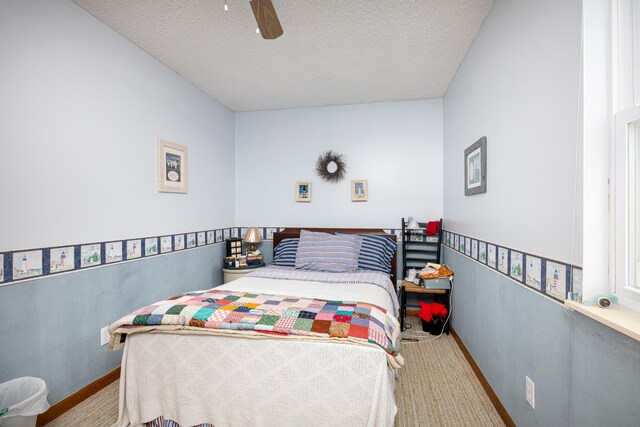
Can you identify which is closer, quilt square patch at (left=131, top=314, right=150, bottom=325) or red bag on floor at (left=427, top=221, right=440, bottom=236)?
quilt square patch at (left=131, top=314, right=150, bottom=325)

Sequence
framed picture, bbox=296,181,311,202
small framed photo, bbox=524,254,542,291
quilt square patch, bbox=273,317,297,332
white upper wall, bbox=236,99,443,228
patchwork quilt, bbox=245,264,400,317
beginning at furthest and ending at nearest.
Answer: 1. framed picture, bbox=296,181,311,202
2. white upper wall, bbox=236,99,443,228
3. patchwork quilt, bbox=245,264,400,317
4. quilt square patch, bbox=273,317,297,332
5. small framed photo, bbox=524,254,542,291

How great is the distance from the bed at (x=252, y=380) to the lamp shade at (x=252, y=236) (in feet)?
6.70

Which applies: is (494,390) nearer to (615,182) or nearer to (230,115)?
(615,182)

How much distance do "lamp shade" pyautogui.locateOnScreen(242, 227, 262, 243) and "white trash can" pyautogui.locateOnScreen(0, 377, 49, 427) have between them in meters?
2.22

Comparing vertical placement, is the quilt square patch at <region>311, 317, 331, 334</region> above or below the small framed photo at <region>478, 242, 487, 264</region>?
below

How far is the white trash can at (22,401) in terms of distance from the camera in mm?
1464

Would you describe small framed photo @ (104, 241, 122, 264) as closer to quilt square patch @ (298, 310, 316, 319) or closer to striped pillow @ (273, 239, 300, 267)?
striped pillow @ (273, 239, 300, 267)

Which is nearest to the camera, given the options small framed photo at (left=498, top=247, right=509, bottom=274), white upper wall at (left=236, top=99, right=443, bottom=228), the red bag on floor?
small framed photo at (left=498, top=247, right=509, bottom=274)

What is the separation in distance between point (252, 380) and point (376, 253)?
192cm

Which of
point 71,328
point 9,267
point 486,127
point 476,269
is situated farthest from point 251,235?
point 486,127

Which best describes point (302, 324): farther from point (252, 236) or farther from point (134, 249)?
point (252, 236)

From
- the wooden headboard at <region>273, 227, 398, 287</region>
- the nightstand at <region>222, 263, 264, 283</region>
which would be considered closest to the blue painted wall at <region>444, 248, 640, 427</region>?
the wooden headboard at <region>273, 227, 398, 287</region>

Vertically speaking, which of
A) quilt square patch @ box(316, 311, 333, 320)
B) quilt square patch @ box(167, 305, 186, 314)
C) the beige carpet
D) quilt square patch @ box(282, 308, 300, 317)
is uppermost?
quilt square patch @ box(167, 305, 186, 314)

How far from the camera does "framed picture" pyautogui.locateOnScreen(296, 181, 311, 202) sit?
3900 mm
